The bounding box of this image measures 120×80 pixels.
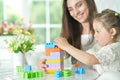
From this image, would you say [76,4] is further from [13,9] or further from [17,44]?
[13,9]

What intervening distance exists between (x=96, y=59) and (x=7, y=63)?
0.71m

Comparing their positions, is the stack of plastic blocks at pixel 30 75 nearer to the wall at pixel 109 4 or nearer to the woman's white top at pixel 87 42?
the woman's white top at pixel 87 42

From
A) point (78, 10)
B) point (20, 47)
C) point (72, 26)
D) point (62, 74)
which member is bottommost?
point (62, 74)

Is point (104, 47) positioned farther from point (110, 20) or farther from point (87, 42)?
point (87, 42)

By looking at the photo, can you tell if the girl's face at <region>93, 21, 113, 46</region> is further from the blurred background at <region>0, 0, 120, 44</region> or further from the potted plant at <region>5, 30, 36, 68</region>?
the blurred background at <region>0, 0, 120, 44</region>

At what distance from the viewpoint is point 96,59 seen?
5.75 feet

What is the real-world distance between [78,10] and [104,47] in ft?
1.93

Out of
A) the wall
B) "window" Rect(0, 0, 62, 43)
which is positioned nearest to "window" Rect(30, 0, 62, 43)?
"window" Rect(0, 0, 62, 43)

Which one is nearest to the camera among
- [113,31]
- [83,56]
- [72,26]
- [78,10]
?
[83,56]

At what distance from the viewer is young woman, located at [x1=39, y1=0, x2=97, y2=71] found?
234 cm

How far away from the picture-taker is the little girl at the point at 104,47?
1753mm

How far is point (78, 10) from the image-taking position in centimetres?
235

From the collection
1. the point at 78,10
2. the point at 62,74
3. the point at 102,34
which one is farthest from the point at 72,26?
the point at 62,74

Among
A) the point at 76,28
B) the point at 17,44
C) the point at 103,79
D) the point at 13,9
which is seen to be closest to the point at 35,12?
the point at 13,9
